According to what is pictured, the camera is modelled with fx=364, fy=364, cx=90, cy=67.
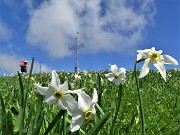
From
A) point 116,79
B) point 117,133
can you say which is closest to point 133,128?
point 117,133

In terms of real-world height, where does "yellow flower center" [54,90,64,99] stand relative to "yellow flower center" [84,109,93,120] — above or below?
above

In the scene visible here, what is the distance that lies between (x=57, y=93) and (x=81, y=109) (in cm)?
16

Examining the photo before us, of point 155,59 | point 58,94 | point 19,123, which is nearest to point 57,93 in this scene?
point 58,94

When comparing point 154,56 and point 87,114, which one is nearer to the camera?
point 87,114

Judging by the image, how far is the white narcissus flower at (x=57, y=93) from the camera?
1893mm

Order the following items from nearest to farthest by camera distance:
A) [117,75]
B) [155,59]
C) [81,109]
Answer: [81,109]
[155,59]
[117,75]

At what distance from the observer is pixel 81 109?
189cm

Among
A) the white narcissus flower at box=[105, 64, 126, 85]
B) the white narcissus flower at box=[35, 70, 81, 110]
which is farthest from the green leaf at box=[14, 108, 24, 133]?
the white narcissus flower at box=[105, 64, 126, 85]

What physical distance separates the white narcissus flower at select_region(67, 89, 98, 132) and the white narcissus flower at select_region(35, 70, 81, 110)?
34mm

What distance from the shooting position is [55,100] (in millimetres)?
1918

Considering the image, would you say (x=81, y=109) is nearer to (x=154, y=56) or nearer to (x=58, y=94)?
(x=58, y=94)

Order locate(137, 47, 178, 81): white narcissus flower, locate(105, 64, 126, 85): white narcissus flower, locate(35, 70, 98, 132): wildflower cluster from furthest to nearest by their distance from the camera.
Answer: locate(105, 64, 126, 85): white narcissus flower
locate(137, 47, 178, 81): white narcissus flower
locate(35, 70, 98, 132): wildflower cluster

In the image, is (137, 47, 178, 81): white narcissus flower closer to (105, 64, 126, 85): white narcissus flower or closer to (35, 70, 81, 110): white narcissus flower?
(35, 70, 81, 110): white narcissus flower

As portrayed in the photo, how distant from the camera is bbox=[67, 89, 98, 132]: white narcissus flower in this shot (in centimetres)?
188
